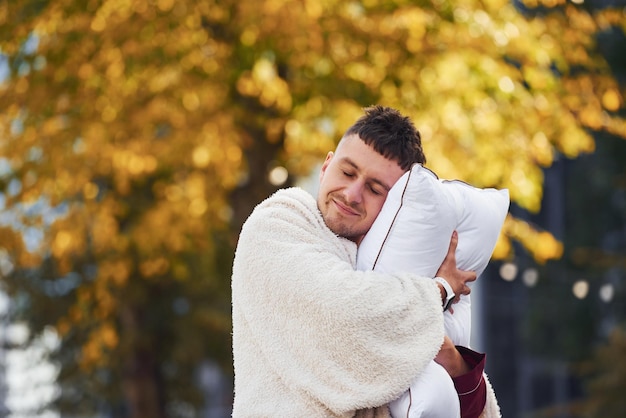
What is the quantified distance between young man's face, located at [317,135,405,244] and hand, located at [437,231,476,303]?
0.22 metres

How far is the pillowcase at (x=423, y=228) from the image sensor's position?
3.13m

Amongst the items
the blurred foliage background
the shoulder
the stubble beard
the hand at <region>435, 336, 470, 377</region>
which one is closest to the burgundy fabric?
the hand at <region>435, 336, 470, 377</region>

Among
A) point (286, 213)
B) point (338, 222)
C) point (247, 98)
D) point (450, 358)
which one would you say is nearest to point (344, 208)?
point (338, 222)

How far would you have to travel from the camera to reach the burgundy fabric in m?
3.15

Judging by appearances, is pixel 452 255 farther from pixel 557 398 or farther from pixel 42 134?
pixel 557 398

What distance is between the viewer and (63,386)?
17.2 meters

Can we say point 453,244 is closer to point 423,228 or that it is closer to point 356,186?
point 423,228

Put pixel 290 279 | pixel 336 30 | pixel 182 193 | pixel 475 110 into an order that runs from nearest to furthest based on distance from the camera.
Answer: pixel 290 279, pixel 336 30, pixel 475 110, pixel 182 193

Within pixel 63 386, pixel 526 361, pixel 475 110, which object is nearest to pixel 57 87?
pixel 475 110

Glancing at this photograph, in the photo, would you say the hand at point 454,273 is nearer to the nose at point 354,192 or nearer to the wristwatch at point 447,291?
the wristwatch at point 447,291

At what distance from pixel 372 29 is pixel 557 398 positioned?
2246cm

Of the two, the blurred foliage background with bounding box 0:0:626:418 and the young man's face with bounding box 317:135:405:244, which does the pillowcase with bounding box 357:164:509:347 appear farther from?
the blurred foliage background with bounding box 0:0:626:418

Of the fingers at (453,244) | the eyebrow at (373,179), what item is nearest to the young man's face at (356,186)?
the eyebrow at (373,179)

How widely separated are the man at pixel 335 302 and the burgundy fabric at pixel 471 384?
32 millimetres
